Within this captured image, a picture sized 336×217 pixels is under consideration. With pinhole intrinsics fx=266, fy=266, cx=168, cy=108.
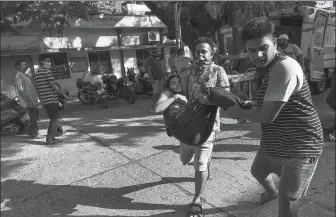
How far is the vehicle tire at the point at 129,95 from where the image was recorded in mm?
8523

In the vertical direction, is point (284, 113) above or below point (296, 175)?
above

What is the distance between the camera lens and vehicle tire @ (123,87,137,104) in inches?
336

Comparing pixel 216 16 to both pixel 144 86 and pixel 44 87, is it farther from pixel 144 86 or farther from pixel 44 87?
pixel 44 87

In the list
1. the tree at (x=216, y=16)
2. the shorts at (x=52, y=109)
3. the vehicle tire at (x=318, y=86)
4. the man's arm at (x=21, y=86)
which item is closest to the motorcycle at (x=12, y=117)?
the man's arm at (x=21, y=86)

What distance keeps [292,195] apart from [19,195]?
120 inches

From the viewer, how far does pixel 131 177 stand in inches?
137

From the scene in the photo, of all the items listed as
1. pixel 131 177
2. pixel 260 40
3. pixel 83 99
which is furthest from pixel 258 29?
pixel 83 99

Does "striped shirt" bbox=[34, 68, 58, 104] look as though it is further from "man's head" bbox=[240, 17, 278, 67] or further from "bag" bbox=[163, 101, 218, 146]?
"man's head" bbox=[240, 17, 278, 67]

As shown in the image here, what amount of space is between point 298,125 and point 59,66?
1142cm

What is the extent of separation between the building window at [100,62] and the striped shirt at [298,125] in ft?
37.7

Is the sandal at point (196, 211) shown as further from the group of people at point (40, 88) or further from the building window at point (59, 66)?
the building window at point (59, 66)

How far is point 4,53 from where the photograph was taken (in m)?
9.31

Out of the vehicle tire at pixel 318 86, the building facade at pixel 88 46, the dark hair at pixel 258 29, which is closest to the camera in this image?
the dark hair at pixel 258 29

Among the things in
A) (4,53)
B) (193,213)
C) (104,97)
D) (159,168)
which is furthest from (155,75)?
(4,53)
